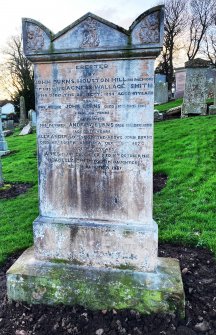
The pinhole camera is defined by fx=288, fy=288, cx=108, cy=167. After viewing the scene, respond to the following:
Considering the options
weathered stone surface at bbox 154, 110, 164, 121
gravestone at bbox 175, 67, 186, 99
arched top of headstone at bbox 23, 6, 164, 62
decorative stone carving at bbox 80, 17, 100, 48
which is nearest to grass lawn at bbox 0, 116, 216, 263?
arched top of headstone at bbox 23, 6, 164, 62

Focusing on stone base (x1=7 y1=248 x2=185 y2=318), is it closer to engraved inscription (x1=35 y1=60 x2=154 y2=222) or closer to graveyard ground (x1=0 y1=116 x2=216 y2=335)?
graveyard ground (x1=0 y1=116 x2=216 y2=335)

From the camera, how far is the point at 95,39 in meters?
2.95

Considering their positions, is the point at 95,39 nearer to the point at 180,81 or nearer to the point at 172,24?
the point at 180,81

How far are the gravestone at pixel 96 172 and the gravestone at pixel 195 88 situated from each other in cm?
1299

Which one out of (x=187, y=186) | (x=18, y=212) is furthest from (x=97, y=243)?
(x=187, y=186)

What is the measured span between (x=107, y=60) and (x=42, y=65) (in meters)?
0.73

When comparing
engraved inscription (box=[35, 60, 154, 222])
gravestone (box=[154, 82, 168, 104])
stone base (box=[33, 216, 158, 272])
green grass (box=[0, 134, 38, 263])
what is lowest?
green grass (box=[0, 134, 38, 263])

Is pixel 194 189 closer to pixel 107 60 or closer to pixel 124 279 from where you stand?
pixel 124 279

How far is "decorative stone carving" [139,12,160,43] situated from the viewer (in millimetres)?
2771

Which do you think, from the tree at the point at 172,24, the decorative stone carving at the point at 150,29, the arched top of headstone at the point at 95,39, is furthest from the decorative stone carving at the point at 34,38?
the tree at the point at 172,24

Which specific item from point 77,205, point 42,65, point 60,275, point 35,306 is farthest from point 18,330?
point 42,65

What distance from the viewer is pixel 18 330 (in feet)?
9.61

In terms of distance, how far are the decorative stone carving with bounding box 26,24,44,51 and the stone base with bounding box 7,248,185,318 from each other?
2.48m

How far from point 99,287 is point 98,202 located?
92 centimetres
